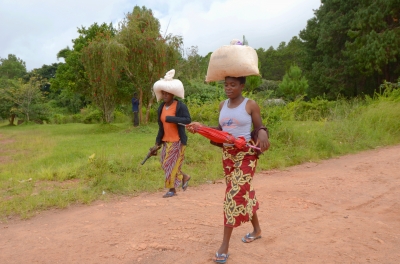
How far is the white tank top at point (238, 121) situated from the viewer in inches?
123

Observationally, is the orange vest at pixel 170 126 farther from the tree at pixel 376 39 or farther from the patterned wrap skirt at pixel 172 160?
the tree at pixel 376 39

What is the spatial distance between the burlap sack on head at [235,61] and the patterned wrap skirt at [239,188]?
66cm

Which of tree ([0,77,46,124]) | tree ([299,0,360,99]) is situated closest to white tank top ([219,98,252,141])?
tree ([299,0,360,99])

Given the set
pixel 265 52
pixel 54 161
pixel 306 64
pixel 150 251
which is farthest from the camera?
pixel 265 52

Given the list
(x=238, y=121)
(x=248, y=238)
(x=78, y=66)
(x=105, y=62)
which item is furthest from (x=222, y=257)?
(x=78, y=66)

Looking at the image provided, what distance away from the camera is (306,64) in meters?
25.4

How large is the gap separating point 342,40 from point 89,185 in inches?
843

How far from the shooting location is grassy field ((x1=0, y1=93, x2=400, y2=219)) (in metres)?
5.40

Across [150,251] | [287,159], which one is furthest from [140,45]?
[150,251]

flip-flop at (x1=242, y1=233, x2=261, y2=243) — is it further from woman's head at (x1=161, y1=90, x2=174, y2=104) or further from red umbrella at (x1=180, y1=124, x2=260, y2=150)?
woman's head at (x1=161, y1=90, x2=174, y2=104)

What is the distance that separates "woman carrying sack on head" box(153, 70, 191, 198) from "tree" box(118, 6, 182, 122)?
32.7 feet

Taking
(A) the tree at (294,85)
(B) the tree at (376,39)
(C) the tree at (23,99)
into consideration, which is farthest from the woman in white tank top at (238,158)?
(A) the tree at (294,85)

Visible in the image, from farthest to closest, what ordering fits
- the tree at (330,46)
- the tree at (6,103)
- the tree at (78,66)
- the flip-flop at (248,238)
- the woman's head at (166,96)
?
the tree at (6,103) → the tree at (330,46) → the tree at (78,66) → the woman's head at (166,96) → the flip-flop at (248,238)

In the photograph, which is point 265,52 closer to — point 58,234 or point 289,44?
point 289,44
